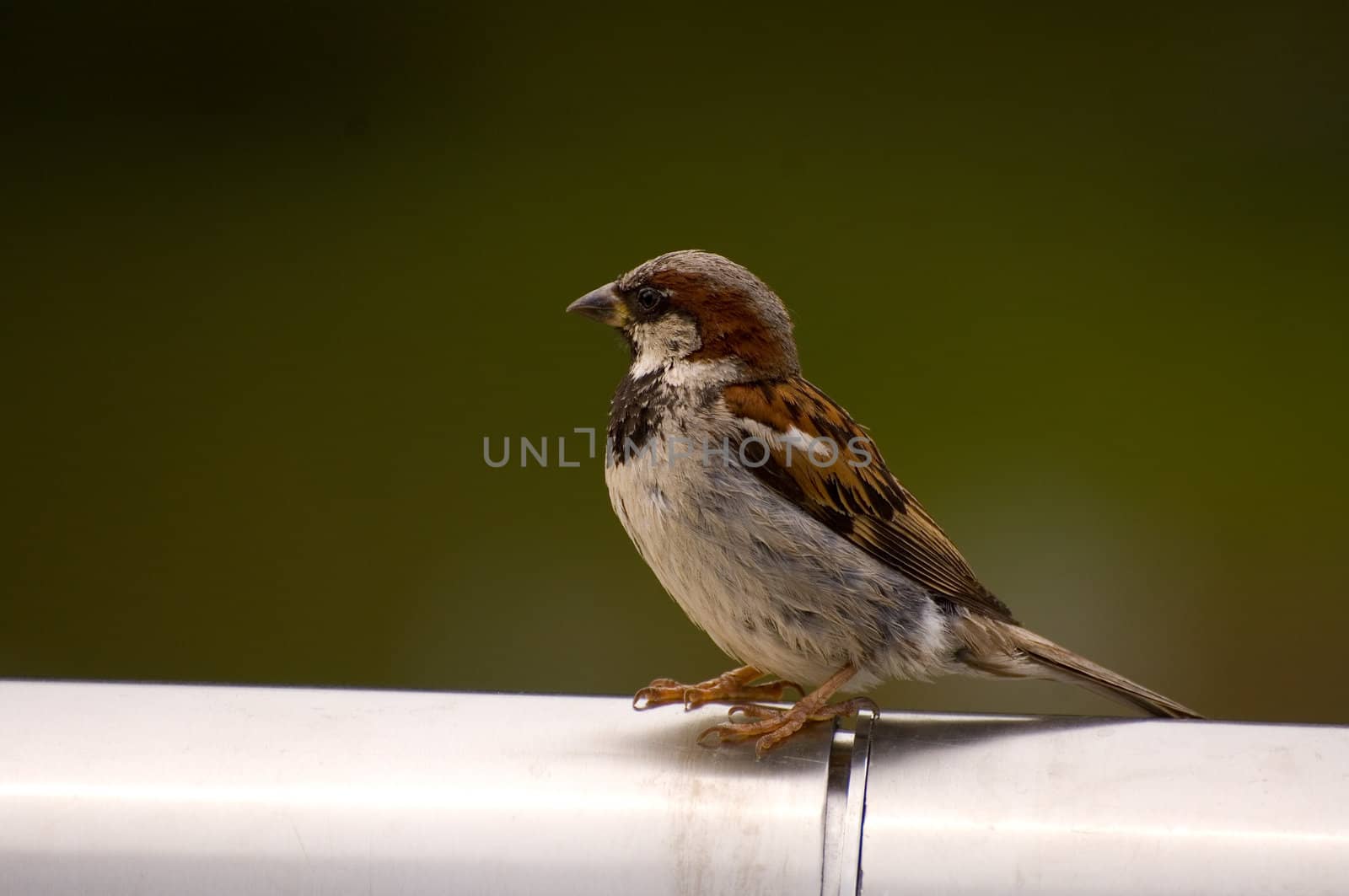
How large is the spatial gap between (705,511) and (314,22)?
1.29m

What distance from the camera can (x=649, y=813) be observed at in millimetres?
664

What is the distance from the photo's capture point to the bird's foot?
78 centimetres

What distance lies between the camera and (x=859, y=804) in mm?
669

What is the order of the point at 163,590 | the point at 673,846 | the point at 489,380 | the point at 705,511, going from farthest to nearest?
the point at 163,590, the point at 489,380, the point at 705,511, the point at 673,846

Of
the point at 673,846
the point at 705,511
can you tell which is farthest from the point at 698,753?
the point at 705,511

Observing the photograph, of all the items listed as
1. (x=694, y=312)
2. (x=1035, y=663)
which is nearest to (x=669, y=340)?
(x=694, y=312)

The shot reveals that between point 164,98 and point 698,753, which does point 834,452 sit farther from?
point 164,98

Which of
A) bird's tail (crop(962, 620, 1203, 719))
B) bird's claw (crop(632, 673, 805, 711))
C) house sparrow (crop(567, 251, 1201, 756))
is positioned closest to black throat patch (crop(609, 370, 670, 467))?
house sparrow (crop(567, 251, 1201, 756))

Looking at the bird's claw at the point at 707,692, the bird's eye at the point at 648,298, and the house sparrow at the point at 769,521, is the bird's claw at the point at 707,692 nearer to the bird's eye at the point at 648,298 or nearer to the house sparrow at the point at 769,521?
the house sparrow at the point at 769,521

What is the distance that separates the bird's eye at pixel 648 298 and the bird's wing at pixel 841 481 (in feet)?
0.28

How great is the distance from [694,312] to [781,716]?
302mm

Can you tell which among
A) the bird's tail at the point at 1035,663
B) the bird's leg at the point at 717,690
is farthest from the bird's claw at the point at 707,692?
the bird's tail at the point at 1035,663

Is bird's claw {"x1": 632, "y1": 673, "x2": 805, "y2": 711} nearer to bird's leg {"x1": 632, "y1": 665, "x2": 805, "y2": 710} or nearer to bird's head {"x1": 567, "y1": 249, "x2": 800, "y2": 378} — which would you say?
bird's leg {"x1": 632, "y1": 665, "x2": 805, "y2": 710}

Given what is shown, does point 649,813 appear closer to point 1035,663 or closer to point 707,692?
point 707,692
